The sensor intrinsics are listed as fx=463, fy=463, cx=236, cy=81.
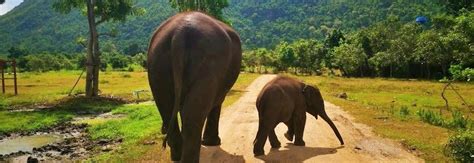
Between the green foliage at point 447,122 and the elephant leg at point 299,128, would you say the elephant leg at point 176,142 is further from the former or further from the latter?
the green foliage at point 447,122

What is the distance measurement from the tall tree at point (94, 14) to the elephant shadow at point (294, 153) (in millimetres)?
21767

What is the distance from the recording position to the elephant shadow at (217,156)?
1019 centimetres

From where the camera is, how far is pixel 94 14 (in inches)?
1250

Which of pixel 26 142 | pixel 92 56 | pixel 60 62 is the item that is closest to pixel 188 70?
pixel 26 142

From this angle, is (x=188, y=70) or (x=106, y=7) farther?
(x=106, y=7)

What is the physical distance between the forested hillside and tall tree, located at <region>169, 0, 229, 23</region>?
4264 inches

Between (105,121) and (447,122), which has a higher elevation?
(447,122)

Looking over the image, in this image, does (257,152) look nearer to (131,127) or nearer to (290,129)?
(290,129)

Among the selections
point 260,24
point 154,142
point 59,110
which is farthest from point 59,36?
point 154,142

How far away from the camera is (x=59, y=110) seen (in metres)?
24.8

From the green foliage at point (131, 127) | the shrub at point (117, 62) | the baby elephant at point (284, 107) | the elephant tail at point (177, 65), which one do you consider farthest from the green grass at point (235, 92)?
the shrub at point (117, 62)

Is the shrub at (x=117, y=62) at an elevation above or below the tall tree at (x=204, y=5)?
below

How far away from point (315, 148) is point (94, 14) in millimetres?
23954

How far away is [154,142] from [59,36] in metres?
172
